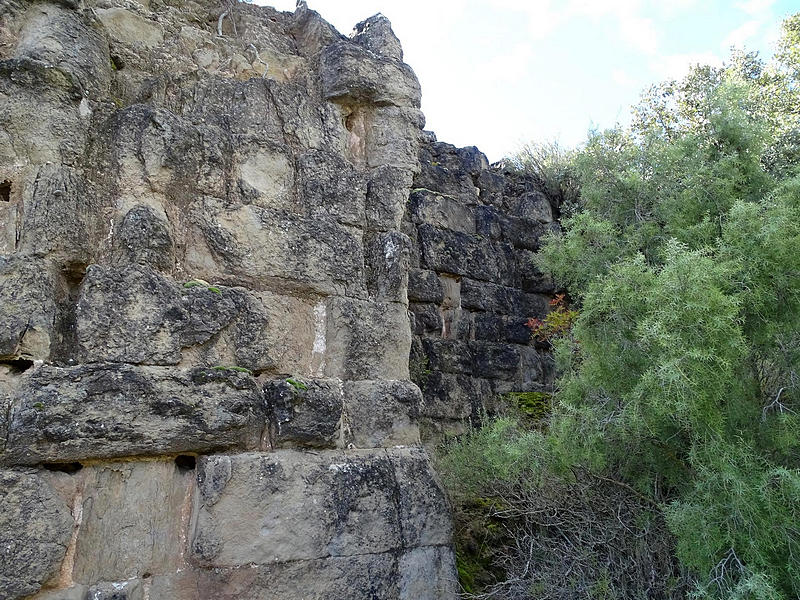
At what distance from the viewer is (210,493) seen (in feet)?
7.79

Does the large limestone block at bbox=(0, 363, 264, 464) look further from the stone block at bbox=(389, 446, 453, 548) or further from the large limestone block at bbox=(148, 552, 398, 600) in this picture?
the stone block at bbox=(389, 446, 453, 548)

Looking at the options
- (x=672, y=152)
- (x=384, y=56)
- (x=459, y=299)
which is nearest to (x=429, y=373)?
(x=459, y=299)

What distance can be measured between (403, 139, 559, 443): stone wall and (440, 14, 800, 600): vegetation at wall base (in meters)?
1.29

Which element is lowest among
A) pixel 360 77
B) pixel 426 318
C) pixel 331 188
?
pixel 331 188

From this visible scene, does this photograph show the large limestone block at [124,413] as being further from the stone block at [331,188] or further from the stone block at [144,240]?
the stone block at [331,188]

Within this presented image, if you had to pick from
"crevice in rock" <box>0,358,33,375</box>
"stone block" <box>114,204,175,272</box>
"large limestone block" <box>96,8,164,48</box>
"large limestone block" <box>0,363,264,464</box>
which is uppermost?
"large limestone block" <box>96,8,164,48</box>

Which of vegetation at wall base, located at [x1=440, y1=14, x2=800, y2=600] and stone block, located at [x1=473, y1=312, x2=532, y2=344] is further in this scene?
stone block, located at [x1=473, y1=312, x2=532, y2=344]

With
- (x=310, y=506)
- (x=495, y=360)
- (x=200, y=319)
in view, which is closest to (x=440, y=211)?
(x=495, y=360)

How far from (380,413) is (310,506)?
51cm

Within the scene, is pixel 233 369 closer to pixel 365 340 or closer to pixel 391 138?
pixel 365 340

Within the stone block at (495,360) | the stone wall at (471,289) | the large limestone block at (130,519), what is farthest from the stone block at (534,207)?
the large limestone block at (130,519)

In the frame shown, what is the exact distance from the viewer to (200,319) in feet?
8.25

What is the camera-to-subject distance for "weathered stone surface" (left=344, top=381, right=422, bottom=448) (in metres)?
2.82

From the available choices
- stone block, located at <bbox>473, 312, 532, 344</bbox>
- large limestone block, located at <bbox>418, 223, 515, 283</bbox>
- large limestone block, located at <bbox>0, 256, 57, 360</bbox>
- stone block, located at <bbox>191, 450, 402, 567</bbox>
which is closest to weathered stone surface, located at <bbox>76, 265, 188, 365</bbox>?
large limestone block, located at <bbox>0, 256, 57, 360</bbox>
